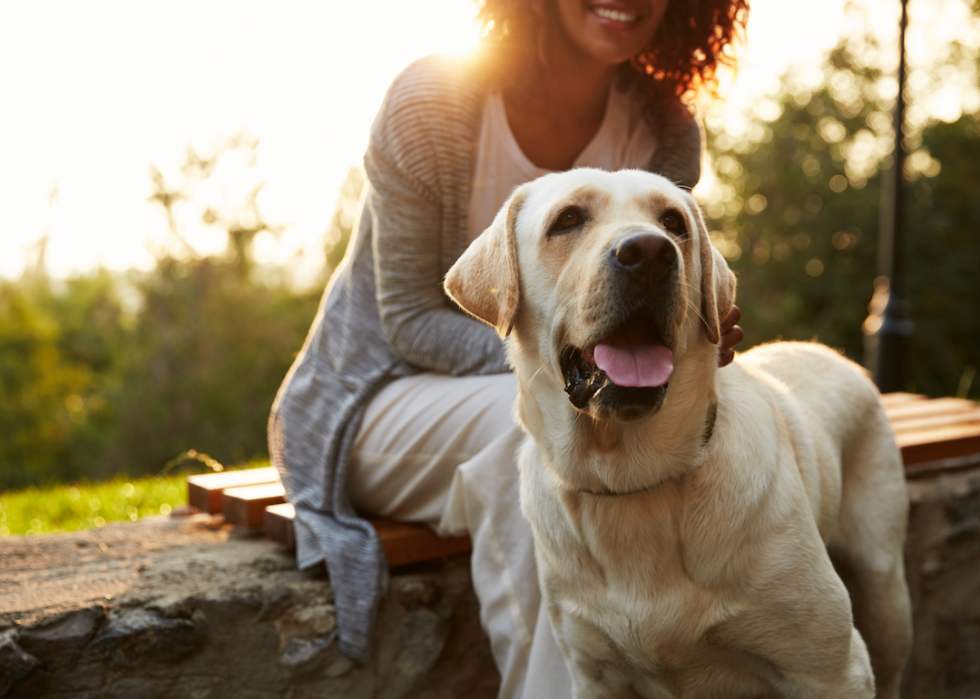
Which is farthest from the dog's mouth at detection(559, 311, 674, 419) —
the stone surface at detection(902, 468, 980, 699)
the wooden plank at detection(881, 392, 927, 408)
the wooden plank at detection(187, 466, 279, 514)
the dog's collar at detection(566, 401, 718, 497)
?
the wooden plank at detection(881, 392, 927, 408)

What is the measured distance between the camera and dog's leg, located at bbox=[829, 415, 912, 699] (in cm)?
249

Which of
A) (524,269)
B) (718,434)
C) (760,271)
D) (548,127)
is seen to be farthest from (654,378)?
(760,271)

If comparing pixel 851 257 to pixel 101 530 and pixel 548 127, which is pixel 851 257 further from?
pixel 101 530

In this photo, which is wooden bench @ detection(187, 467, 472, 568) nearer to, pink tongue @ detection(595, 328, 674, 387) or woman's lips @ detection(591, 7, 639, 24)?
pink tongue @ detection(595, 328, 674, 387)

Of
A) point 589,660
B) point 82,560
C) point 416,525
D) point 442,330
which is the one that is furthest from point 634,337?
point 82,560

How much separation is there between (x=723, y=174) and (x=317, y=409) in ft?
31.8

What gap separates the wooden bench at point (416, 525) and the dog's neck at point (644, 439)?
0.91 meters

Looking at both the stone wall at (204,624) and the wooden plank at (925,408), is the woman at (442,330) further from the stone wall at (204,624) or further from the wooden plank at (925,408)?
the wooden plank at (925,408)

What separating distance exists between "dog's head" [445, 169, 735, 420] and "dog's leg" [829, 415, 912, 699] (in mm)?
971

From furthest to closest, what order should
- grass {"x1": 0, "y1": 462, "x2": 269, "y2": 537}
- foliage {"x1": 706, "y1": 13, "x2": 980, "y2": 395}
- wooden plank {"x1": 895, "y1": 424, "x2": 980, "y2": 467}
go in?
foliage {"x1": 706, "y1": 13, "x2": 980, "y2": 395}
grass {"x1": 0, "y1": 462, "x2": 269, "y2": 537}
wooden plank {"x1": 895, "y1": 424, "x2": 980, "y2": 467}

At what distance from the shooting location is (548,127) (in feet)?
9.39

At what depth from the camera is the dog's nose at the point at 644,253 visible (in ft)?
5.47

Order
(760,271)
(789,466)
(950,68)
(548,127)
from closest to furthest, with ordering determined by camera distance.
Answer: (789,466)
(548,127)
(760,271)
(950,68)

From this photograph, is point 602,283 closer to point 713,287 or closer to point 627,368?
point 627,368
